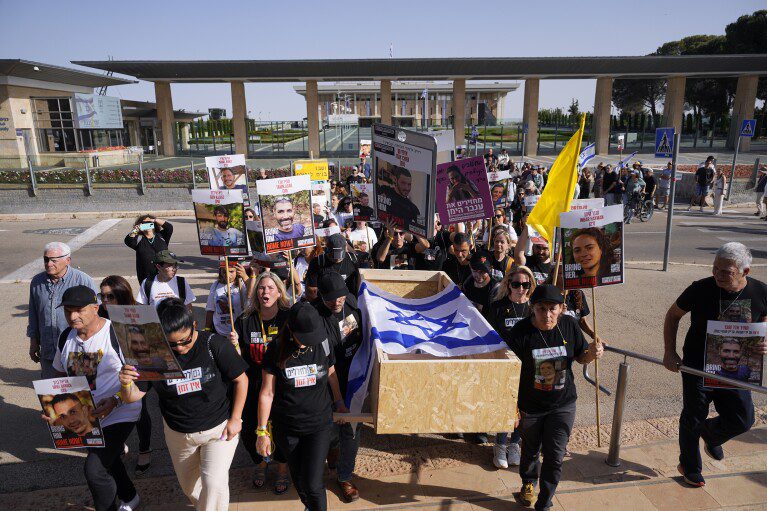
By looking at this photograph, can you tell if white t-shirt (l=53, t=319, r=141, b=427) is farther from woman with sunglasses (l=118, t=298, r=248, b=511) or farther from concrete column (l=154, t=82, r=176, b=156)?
concrete column (l=154, t=82, r=176, b=156)

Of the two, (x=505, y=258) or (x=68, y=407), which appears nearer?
(x=68, y=407)

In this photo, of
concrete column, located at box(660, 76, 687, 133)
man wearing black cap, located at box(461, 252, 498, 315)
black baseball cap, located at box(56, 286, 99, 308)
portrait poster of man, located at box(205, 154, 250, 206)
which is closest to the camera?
black baseball cap, located at box(56, 286, 99, 308)

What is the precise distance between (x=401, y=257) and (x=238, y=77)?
31469mm

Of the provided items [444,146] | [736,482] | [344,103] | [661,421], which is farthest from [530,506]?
[344,103]

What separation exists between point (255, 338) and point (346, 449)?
1.19m

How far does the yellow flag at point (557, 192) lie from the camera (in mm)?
5734

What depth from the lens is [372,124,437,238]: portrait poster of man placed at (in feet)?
17.6

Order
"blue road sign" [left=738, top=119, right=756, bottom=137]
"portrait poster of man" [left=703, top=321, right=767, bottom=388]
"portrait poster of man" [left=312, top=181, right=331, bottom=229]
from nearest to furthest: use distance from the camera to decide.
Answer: "portrait poster of man" [left=703, top=321, right=767, bottom=388] < "portrait poster of man" [left=312, top=181, right=331, bottom=229] < "blue road sign" [left=738, top=119, right=756, bottom=137]

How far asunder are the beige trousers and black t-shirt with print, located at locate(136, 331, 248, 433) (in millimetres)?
71

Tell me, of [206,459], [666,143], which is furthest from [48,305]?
[666,143]

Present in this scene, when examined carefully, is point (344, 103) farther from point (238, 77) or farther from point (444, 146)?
point (444, 146)

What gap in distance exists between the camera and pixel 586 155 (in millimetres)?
9188

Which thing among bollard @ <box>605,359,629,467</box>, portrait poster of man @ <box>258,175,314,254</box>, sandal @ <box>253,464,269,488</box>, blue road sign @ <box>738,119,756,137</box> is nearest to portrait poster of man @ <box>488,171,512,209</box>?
portrait poster of man @ <box>258,175,314,254</box>

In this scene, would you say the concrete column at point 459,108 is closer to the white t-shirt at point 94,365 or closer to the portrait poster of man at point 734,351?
the portrait poster of man at point 734,351
